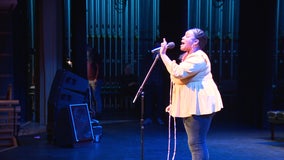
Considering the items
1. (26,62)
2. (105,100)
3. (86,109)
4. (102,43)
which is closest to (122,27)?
(102,43)

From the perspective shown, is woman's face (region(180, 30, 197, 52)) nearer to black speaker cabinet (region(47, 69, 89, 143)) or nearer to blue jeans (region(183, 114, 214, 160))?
blue jeans (region(183, 114, 214, 160))

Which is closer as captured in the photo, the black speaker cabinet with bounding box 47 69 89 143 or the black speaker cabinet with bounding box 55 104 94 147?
the black speaker cabinet with bounding box 55 104 94 147

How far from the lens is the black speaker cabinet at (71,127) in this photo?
527 centimetres

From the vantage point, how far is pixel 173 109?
3.34 metres

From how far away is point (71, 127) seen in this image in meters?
5.26

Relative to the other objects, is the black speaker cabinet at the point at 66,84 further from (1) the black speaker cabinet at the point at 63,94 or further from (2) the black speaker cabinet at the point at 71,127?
(2) the black speaker cabinet at the point at 71,127

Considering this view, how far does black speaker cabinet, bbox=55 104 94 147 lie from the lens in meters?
5.27

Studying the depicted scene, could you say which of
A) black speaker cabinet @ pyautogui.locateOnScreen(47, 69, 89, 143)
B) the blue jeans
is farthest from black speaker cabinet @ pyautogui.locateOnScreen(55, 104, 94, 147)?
the blue jeans

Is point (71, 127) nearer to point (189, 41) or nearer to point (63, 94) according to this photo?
point (63, 94)

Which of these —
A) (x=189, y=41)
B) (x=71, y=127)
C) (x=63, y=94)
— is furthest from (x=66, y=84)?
(x=189, y=41)

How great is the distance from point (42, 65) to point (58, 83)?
1.61m

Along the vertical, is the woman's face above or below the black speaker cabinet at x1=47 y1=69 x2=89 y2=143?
above

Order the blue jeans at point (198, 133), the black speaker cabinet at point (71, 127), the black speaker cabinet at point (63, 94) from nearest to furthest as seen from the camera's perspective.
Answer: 1. the blue jeans at point (198, 133)
2. the black speaker cabinet at point (71, 127)
3. the black speaker cabinet at point (63, 94)

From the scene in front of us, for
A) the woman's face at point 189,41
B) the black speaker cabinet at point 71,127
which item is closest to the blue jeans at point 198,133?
the woman's face at point 189,41
